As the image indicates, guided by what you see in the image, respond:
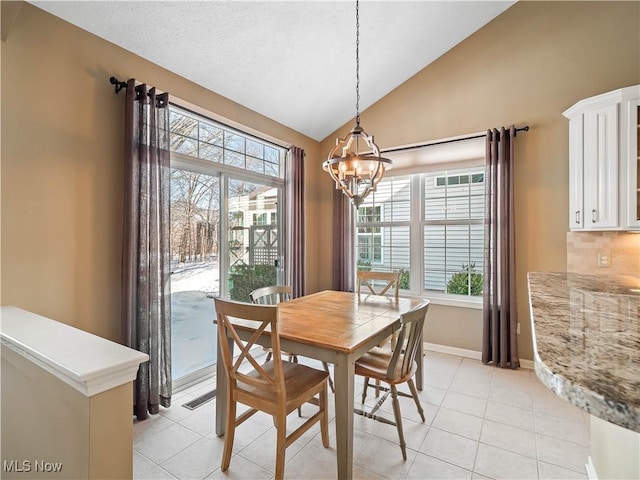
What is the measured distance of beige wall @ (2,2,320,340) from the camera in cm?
193

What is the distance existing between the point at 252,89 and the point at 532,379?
399 centimetres

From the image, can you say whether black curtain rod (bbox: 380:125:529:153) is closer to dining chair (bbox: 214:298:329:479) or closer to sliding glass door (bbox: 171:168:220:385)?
sliding glass door (bbox: 171:168:220:385)

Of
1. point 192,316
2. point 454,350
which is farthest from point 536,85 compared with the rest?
point 192,316

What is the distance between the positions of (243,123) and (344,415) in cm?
298

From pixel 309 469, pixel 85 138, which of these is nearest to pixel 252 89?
pixel 85 138

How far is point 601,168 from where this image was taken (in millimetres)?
2604

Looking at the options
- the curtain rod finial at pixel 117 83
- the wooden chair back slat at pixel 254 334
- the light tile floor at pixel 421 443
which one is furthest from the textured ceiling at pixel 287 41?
the light tile floor at pixel 421 443

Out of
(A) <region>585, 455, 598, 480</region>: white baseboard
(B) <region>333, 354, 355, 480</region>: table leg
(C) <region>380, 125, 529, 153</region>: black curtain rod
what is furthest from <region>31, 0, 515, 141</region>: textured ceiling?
(A) <region>585, 455, 598, 480</region>: white baseboard

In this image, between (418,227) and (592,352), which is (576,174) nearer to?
(418,227)

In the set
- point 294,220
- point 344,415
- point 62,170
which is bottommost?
point 344,415

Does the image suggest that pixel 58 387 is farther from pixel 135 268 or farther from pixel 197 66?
pixel 197 66

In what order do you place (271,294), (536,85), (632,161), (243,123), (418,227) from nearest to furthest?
(632,161) → (271,294) → (536,85) → (243,123) → (418,227)

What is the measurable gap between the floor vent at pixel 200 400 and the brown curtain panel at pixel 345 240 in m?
2.10

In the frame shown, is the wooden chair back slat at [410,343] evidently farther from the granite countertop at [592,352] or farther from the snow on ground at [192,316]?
the snow on ground at [192,316]
